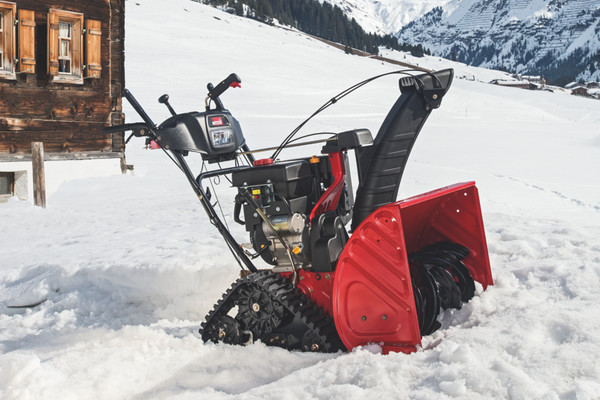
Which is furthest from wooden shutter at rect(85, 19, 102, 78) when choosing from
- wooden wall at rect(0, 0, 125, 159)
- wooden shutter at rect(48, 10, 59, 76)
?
wooden shutter at rect(48, 10, 59, 76)

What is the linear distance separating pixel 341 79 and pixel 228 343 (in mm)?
40267

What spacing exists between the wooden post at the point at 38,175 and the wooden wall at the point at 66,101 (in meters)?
0.41

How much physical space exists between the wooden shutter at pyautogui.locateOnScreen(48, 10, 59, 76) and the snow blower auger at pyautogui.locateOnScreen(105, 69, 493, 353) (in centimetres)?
742

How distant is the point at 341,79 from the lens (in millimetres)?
42750

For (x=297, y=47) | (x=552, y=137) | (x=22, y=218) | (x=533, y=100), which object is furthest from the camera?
(x=297, y=47)

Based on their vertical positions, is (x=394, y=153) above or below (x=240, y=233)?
above

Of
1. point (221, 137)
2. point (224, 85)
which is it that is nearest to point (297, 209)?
point (221, 137)

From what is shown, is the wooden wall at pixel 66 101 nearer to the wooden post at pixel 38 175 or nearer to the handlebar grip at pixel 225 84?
the wooden post at pixel 38 175

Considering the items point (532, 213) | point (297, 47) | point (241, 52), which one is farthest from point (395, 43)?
point (532, 213)

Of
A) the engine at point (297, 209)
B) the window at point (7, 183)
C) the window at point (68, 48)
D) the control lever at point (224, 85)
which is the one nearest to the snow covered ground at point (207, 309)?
the engine at point (297, 209)

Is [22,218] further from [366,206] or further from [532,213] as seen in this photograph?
[532,213]

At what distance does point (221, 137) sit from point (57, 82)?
26.2 ft

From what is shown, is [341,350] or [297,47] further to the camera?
[297,47]

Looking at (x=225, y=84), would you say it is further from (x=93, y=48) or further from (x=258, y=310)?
(x=93, y=48)
